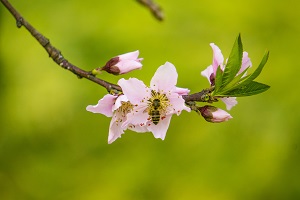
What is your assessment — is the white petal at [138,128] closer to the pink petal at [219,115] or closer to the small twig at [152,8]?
the pink petal at [219,115]

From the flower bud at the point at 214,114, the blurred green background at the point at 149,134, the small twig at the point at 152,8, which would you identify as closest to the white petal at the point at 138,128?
the flower bud at the point at 214,114

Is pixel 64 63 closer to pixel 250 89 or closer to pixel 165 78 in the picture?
pixel 165 78

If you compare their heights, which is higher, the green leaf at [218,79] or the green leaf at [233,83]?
the green leaf at [218,79]

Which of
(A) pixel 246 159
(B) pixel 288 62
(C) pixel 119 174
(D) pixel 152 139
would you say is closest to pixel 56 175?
(C) pixel 119 174

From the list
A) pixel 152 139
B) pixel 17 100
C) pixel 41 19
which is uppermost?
pixel 41 19

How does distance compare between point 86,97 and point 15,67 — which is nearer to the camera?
point 86,97

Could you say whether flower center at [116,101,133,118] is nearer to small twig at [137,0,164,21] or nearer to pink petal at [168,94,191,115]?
pink petal at [168,94,191,115]

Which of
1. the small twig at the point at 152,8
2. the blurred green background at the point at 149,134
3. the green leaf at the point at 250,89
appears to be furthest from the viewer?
the blurred green background at the point at 149,134

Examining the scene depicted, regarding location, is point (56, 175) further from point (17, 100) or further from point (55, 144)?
point (17, 100)
